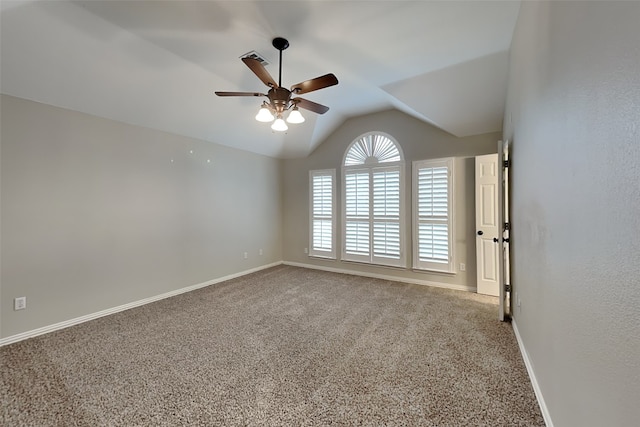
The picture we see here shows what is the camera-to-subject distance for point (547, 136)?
60.2 inches

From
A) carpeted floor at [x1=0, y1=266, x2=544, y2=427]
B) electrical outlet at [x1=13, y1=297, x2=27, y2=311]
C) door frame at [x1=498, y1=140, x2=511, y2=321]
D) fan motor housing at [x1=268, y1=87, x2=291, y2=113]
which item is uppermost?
fan motor housing at [x1=268, y1=87, x2=291, y2=113]

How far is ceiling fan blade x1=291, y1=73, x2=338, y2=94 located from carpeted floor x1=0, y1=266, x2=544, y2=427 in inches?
95.0

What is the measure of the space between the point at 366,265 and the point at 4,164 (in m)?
4.90

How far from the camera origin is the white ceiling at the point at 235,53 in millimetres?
2230

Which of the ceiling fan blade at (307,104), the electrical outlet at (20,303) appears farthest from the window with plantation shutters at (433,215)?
the electrical outlet at (20,303)

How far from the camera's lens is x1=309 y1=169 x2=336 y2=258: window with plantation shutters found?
5469 millimetres

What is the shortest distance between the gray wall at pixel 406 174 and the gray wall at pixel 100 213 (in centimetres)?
142

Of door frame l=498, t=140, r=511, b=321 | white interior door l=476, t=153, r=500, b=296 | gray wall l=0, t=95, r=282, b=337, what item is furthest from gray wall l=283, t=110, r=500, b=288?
gray wall l=0, t=95, r=282, b=337

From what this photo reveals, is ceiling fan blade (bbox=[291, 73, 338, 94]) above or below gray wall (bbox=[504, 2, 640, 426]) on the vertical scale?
above

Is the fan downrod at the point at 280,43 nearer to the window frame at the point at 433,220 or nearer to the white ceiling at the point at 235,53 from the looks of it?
the white ceiling at the point at 235,53

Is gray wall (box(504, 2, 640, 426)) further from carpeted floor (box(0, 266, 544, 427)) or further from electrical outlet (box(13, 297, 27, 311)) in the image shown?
electrical outlet (box(13, 297, 27, 311))

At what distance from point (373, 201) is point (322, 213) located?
1.17m

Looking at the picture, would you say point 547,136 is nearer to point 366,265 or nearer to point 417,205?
point 417,205

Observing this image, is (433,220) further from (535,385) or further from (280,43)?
(280,43)
